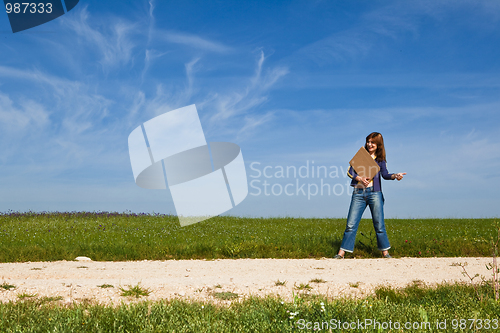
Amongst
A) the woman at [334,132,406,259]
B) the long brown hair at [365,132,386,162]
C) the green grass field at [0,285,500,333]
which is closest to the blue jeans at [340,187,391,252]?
the woman at [334,132,406,259]

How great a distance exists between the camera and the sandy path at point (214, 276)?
554cm

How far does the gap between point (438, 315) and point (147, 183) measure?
21.4 feet

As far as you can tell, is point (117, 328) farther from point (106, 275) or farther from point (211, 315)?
point (106, 275)

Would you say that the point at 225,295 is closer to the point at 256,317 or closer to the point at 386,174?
the point at 256,317

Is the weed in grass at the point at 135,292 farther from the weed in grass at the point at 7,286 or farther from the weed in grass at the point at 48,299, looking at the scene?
the weed in grass at the point at 7,286

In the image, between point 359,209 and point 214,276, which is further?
point 359,209

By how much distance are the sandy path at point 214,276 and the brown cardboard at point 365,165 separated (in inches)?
76.0

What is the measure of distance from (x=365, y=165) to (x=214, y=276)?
4.26 metres

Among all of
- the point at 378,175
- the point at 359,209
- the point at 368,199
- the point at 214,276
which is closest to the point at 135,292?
the point at 214,276

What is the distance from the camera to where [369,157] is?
890 cm

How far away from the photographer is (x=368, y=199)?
898cm

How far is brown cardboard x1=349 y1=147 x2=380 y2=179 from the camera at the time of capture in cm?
889

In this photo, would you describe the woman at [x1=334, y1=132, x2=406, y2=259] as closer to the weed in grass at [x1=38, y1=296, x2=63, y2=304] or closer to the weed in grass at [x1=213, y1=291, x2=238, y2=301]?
the weed in grass at [x1=213, y1=291, x2=238, y2=301]

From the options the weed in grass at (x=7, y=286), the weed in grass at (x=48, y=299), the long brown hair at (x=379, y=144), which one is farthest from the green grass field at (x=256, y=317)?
the long brown hair at (x=379, y=144)
